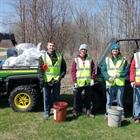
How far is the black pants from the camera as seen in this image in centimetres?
541

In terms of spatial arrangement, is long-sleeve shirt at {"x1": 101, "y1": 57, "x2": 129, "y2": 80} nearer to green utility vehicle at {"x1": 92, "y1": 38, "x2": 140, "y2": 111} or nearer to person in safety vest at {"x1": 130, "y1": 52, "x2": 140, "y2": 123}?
person in safety vest at {"x1": 130, "y1": 52, "x2": 140, "y2": 123}

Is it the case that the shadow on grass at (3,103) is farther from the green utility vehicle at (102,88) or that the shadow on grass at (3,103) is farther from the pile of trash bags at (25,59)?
the green utility vehicle at (102,88)

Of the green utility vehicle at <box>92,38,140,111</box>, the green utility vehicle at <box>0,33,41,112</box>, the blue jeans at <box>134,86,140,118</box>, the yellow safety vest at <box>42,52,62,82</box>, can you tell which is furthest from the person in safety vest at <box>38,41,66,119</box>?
the blue jeans at <box>134,86,140,118</box>

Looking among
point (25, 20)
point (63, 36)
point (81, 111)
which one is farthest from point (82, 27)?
point (81, 111)

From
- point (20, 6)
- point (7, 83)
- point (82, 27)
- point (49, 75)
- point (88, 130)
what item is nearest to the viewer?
point (88, 130)

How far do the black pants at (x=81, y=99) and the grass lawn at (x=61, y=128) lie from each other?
9.3 inches

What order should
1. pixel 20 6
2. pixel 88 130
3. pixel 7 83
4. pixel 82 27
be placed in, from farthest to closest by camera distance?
pixel 82 27, pixel 20 6, pixel 7 83, pixel 88 130

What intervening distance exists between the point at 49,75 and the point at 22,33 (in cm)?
500

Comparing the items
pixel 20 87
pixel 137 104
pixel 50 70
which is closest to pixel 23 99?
pixel 20 87

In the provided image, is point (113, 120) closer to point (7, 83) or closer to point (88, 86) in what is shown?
point (88, 86)

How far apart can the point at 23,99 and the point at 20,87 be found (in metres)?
0.31

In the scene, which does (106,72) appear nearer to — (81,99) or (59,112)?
(81,99)

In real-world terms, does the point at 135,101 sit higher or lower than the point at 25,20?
lower

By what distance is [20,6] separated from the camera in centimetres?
969
